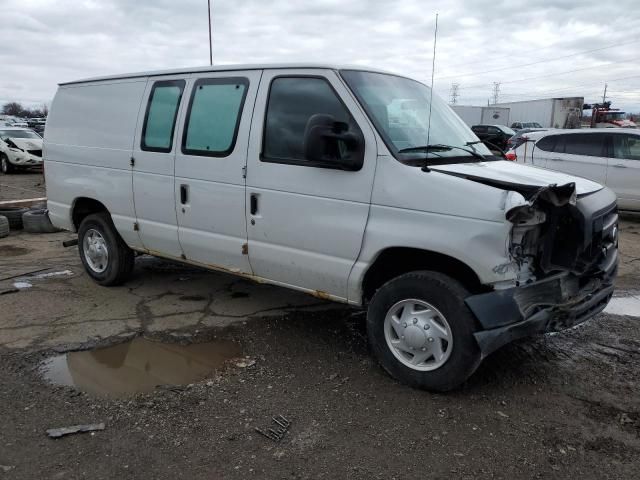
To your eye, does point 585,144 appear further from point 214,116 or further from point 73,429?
point 73,429

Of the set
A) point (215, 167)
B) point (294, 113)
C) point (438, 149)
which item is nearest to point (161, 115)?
point (215, 167)

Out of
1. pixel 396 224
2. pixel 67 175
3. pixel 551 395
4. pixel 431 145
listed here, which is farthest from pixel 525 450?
pixel 67 175

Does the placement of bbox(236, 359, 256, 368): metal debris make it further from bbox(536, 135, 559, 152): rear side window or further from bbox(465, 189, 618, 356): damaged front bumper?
bbox(536, 135, 559, 152): rear side window

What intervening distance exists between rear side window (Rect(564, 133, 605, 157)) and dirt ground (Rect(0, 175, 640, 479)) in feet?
20.1

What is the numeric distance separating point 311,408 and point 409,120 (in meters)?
2.15

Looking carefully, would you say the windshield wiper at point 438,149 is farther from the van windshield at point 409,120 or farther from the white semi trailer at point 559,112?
the white semi trailer at point 559,112

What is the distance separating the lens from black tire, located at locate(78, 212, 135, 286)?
5.59 m

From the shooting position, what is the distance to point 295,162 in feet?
12.8

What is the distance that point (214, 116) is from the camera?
443 centimetres

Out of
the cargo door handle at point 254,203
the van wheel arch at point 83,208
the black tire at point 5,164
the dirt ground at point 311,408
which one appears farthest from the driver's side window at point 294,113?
the black tire at point 5,164

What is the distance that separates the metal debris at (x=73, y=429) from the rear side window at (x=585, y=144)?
978cm

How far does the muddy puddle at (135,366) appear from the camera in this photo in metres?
3.73

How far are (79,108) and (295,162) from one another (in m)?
3.05

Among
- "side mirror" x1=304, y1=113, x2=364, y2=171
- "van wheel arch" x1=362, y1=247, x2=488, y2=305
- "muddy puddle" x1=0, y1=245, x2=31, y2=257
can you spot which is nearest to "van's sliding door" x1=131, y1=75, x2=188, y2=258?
"side mirror" x1=304, y1=113, x2=364, y2=171
